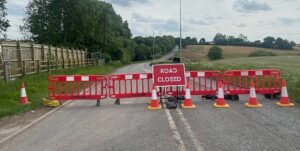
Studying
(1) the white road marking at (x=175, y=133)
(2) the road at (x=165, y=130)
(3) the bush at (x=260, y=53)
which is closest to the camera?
(1) the white road marking at (x=175, y=133)

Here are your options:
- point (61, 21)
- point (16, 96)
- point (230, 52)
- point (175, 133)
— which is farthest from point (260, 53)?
point (175, 133)

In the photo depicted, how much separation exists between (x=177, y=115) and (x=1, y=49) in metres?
11.4

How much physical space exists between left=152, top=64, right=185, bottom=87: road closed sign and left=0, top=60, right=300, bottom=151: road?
142 centimetres

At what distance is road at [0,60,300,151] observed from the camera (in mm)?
6840

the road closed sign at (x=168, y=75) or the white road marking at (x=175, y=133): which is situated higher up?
the road closed sign at (x=168, y=75)

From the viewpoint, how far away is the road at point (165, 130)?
6.84 m

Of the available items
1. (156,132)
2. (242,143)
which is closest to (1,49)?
(156,132)

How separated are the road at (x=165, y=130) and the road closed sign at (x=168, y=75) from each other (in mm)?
1418

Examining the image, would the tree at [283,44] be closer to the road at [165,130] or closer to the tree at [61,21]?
the tree at [61,21]

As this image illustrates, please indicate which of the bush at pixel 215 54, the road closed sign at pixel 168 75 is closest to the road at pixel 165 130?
the road closed sign at pixel 168 75

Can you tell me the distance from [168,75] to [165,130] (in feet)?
16.6

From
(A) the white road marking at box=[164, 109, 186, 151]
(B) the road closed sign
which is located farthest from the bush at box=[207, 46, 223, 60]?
(A) the white road marking at box=[164, 109, 186, 151]

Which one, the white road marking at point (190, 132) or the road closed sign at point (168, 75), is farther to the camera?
the road closed sign at point (168, 75)

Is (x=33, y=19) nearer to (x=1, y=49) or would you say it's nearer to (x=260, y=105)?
(x=1, y=49)
